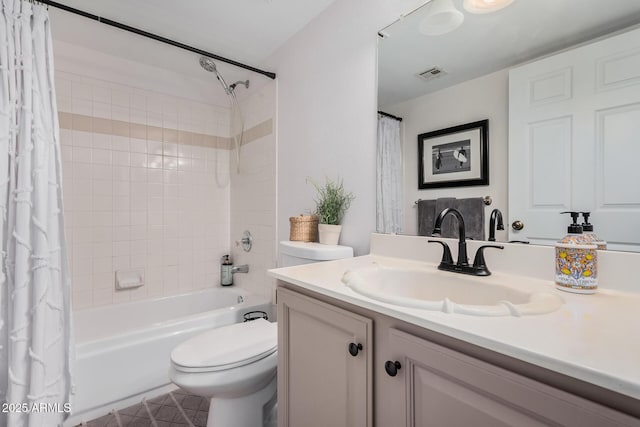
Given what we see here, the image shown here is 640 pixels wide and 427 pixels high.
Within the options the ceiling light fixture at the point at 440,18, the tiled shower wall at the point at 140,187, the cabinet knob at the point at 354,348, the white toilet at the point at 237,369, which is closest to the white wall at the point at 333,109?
the ceiling light fixture at the point at 440,18

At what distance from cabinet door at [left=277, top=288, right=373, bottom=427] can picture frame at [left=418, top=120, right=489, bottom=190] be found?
2.26 feet

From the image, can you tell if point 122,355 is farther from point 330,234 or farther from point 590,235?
point 590,235

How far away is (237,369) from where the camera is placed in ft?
3.74

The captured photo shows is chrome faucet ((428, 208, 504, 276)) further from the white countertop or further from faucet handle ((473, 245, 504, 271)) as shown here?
the white countertop

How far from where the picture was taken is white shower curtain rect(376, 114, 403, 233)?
1280 mm

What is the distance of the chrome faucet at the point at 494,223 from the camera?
97cm

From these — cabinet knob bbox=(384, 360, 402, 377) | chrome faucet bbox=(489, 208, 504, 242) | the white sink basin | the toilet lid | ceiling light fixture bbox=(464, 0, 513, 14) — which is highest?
ceiling light fixture bbox=(464, 0, 513, 14)

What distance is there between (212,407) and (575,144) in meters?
1.59

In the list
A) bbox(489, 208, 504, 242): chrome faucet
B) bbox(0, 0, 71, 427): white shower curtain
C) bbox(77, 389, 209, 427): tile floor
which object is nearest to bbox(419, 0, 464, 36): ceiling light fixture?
bbox(489, 208, 504, 242): chrome faucet

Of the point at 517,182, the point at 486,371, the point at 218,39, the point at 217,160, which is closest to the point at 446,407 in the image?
the point at 486,371

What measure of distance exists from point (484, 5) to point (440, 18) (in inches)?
6.5

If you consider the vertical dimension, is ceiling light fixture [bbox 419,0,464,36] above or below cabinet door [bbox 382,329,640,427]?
above

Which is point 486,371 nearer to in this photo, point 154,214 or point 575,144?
point 575,144

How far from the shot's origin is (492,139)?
1000 mm
